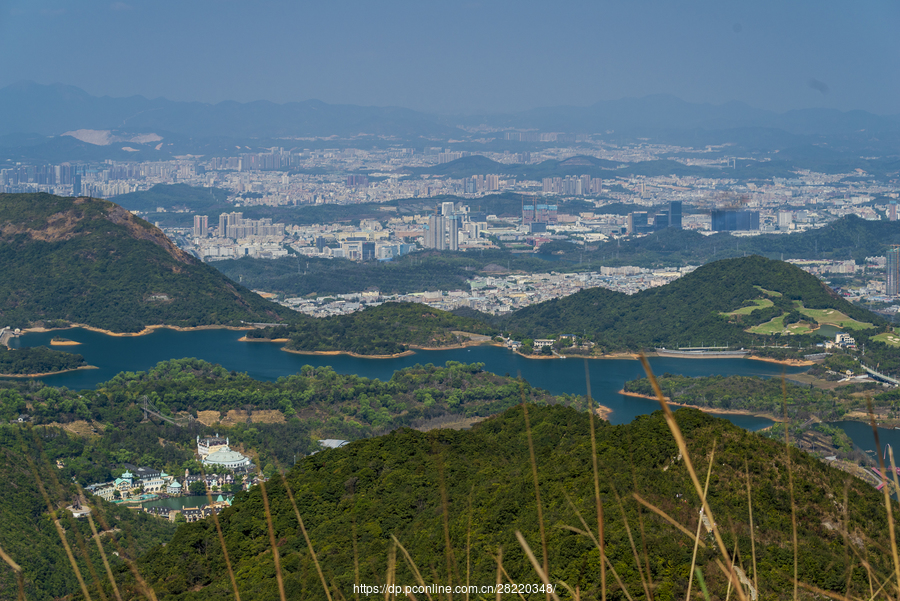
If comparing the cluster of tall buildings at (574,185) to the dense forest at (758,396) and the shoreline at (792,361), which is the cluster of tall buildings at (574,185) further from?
the dense forest at (758,396)

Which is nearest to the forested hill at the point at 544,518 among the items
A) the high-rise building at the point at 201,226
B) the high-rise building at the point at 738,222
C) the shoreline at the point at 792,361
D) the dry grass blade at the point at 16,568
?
the dry grass blade at the point at 16,568

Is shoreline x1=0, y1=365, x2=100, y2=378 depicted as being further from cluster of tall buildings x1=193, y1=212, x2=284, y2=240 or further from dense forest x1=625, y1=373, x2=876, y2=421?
cluster of tall buildings x1=193, y1=212, x2=284, y2=240

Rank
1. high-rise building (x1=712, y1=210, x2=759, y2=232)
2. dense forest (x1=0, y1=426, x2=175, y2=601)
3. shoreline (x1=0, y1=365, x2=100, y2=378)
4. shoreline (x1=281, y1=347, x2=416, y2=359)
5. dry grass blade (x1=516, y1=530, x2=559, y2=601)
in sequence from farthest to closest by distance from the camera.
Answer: high-rise building (x1=712, y1=210, x2=759, y2=232) → shoreline (x1=281, y1=347, x2=416, y2=359) → shoreline (x1=0, y1=365, x2=100, y2=378) → dense forest (x1=0, y1=426, x2=175, y2=601) → dry grass blade (x1=516, y1=530, x2=559, y2=601)

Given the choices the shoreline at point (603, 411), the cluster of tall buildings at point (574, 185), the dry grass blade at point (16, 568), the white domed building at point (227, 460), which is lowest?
the shoreline at point (603, 411)

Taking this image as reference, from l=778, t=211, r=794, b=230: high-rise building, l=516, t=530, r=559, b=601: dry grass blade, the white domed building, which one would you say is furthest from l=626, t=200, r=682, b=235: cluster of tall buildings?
l=516, t=530, r=559, b=601: dry grass blade

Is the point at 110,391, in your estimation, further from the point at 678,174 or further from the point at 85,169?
the point at 85,169
